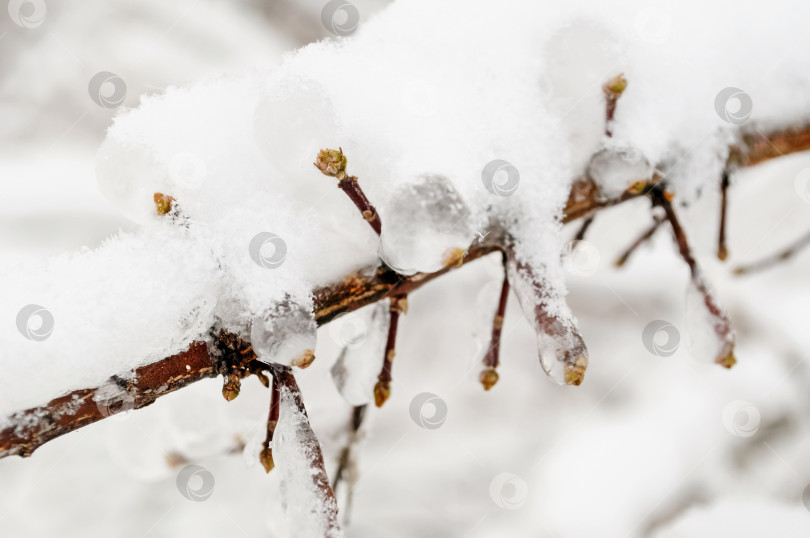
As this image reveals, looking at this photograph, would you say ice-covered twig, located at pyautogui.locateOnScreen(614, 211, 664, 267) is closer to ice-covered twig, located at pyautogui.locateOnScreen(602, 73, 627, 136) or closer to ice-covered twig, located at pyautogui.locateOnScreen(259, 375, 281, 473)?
ice-covered twig, located at pyautogui.locateOnScreen(602, 73, 627, 136)

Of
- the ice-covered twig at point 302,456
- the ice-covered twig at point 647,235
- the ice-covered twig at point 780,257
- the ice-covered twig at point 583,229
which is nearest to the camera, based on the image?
the ice-covered twig at point 302,456

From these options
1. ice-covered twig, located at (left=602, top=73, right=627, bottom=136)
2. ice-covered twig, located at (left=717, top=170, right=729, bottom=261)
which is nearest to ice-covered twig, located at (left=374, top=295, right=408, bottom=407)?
ice-covered twig, located at (left=602, top=73, right=627, bottom=136)

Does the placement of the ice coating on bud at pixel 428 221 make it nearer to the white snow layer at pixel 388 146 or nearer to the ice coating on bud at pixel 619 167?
the white snow layer at pixel 388 146

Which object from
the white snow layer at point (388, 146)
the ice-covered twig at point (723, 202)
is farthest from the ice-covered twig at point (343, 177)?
the ice-covered twig at point (723, 202)

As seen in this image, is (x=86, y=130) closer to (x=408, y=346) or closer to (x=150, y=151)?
(x=408, y=346)

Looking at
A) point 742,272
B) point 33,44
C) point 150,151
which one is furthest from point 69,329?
point 33,44

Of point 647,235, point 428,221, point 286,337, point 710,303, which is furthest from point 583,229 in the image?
point 286,337
